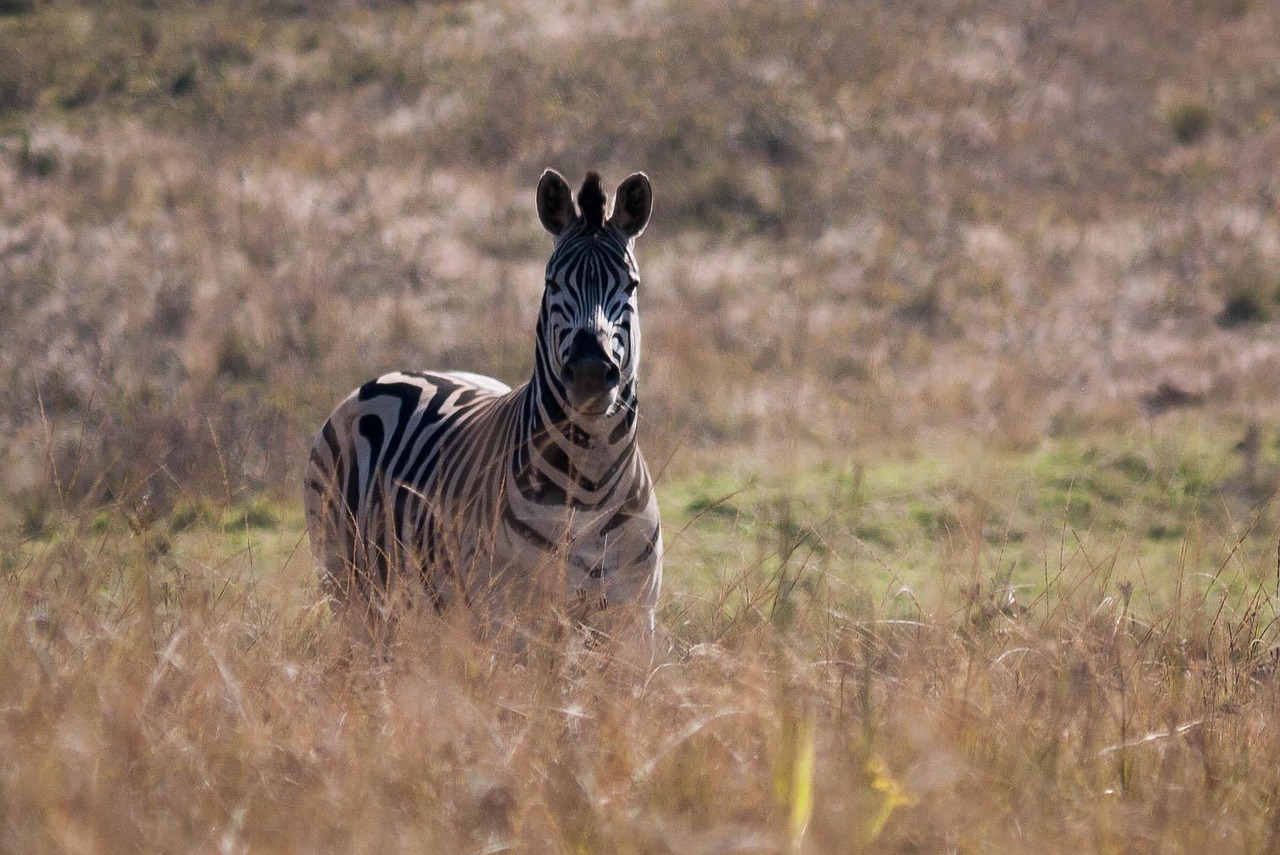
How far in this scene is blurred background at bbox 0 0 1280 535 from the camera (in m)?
13.5

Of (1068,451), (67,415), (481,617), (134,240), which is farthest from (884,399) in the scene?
(481,617)

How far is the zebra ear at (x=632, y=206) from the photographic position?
4.99 meters

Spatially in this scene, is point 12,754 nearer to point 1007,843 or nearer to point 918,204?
point 1007,843

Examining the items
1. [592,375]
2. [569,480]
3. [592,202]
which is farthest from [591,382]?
[592,202]

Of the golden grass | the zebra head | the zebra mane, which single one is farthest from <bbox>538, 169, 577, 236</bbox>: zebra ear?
the golden grass

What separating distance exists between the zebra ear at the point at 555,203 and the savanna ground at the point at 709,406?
911 millimetres

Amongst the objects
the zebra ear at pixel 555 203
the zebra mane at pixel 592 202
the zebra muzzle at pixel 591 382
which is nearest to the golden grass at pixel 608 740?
the zebra muzzle at pixel 591 382

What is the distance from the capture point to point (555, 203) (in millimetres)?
5086

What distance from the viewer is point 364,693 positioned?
318 cm

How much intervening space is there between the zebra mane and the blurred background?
14.8ft

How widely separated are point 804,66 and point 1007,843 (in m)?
23.8

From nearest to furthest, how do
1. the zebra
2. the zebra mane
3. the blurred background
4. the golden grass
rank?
the golden grass → the zebra → the zebra mane → the blurred background

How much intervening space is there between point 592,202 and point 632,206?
20 centimetres

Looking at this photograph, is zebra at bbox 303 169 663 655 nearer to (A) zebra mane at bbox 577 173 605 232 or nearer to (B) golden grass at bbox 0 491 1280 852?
(A) zebra mane at bbox 577 173 605 232
